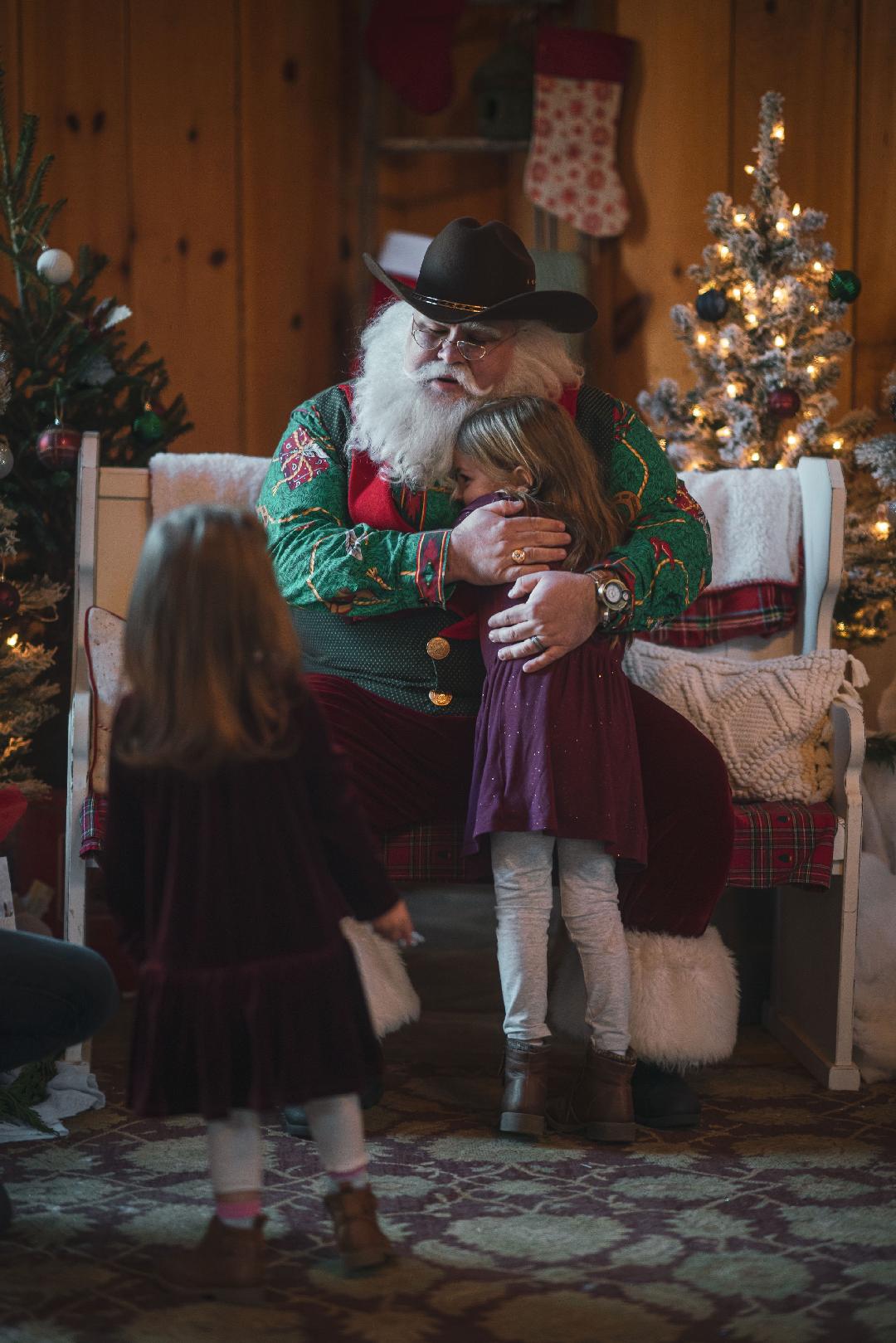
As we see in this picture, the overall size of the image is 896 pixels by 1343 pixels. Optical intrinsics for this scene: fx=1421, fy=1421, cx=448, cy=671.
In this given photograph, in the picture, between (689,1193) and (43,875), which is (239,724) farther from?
(43,875)

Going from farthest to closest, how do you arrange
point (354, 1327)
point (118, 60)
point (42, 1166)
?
point (118, 60) → point (42, 1166) → point (354, 1327)

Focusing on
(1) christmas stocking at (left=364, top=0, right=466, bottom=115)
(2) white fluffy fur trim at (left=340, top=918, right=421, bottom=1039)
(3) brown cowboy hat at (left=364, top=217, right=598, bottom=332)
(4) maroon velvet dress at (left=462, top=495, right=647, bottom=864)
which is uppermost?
(1) christmas stocking at (left=364, top=0, right=466, bottom=115)

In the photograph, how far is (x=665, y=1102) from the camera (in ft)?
6.96

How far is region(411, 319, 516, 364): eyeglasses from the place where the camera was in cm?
232

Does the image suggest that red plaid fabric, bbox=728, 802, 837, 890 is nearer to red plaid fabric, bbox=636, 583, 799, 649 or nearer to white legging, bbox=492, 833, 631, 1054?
white legging, bbox=492, 833, 631, 1054

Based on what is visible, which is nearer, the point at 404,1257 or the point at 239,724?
the point at 239,724

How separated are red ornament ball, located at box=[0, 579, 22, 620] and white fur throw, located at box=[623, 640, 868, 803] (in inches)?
44.8

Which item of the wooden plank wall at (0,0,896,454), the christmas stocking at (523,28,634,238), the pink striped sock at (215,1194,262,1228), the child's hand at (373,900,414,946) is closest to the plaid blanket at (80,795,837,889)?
the child's hand at (373,900,414,946)

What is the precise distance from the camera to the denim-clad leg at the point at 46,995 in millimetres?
1653

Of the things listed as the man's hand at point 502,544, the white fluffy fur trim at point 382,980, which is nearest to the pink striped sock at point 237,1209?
the white fluffy fur trim at point 382,980

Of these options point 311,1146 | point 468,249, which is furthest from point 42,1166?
point 468,249

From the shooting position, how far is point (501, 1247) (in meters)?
1.66

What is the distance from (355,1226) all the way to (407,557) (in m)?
1.00

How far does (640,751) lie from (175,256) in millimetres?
2287
